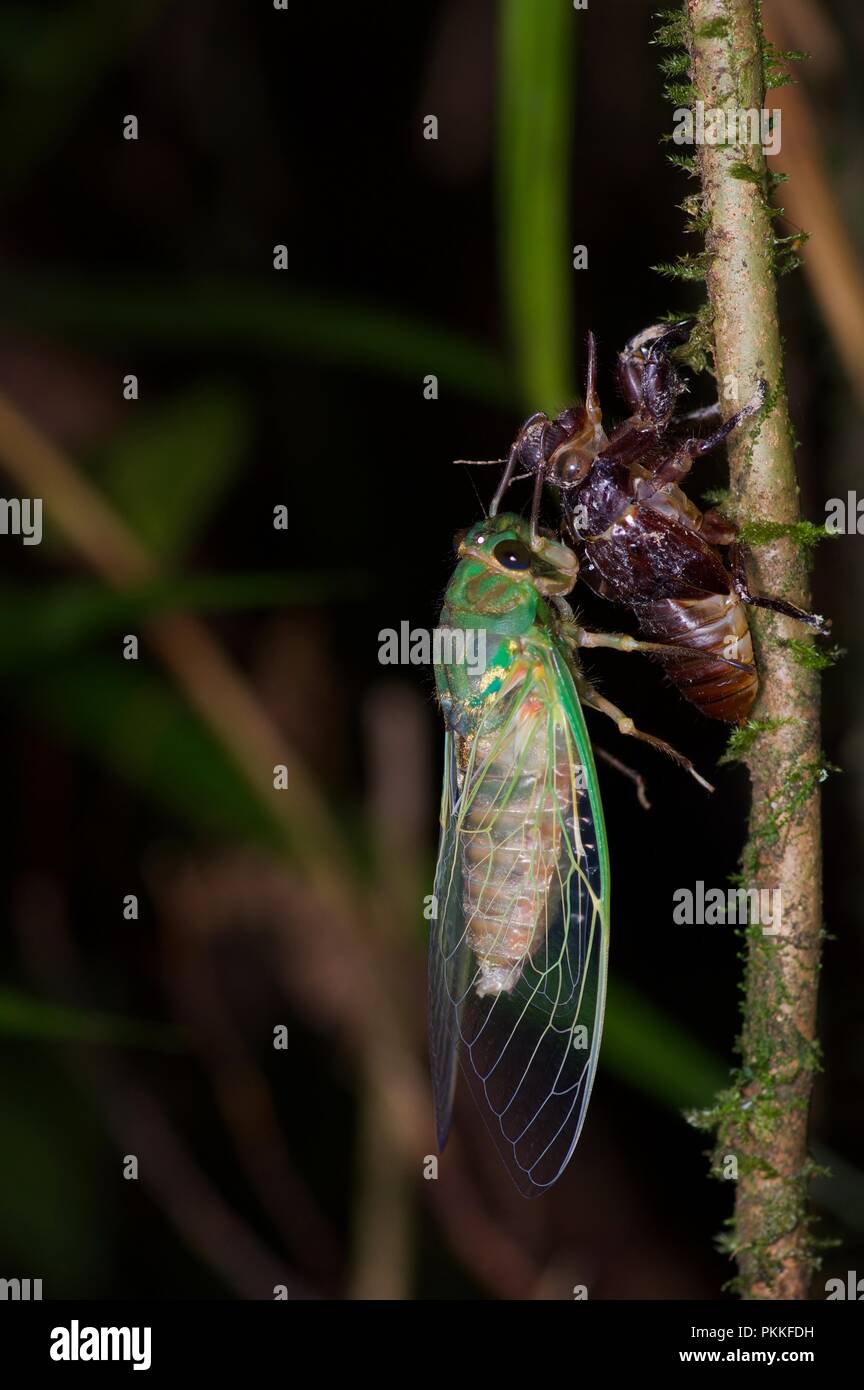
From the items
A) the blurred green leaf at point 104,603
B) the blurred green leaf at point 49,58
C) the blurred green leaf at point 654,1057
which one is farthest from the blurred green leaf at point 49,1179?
the blurred green leaf at point 49,58

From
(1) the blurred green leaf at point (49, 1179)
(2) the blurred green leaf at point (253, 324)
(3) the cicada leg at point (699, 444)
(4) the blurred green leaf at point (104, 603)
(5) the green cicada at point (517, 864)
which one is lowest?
(1) the blurred green leaf at point (49, 1179)

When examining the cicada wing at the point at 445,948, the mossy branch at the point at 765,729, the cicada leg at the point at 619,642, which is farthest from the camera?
the cicada wing at the point at 445,948

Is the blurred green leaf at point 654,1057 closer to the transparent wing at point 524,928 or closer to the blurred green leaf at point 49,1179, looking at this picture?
the transparent wing at point 524,928

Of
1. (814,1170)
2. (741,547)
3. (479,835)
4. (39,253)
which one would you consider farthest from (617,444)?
(39,253)

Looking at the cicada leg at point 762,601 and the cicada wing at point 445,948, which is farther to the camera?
the cicada wing at point 445,948

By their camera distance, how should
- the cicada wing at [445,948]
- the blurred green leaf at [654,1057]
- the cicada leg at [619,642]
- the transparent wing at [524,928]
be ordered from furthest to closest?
the blurred green leaf at [654,1057], the cicada wing at [445,948], the transparent wing at [524,928], the cicada leg at [619,642]

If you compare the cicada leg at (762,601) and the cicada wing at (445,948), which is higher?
the cicada leg at (762,601)

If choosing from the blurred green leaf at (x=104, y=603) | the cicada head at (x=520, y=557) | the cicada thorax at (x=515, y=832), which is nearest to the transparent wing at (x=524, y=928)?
the cicada thorax at (x=515, y=832)
